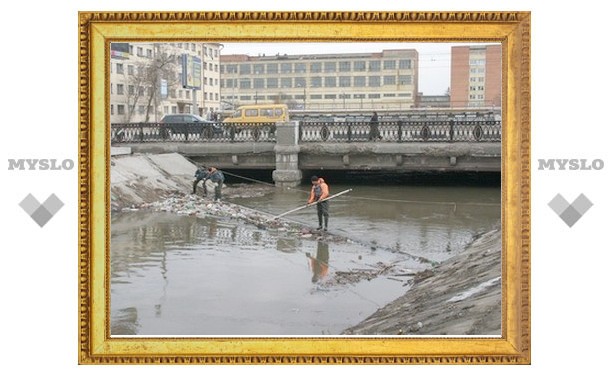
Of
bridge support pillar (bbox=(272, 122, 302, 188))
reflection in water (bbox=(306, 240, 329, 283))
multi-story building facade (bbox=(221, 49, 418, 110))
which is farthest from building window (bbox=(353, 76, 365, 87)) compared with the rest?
bridge support pillar (bbox=(272, 122, 302, 188))

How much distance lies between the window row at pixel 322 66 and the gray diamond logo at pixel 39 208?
6.27 feet

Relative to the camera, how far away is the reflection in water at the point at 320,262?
23.1ft

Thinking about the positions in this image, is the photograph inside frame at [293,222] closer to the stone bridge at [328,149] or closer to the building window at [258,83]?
the building window at [258,83]

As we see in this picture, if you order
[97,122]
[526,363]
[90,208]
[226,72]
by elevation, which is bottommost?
[526,363]

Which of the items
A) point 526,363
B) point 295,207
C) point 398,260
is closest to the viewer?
point 526,363

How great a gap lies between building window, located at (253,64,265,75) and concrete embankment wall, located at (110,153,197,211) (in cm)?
314

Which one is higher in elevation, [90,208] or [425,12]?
[425,12]

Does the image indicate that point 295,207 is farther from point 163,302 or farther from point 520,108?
point 520,108

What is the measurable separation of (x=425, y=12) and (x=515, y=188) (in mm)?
1343

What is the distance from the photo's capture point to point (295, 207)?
1105 centimetres

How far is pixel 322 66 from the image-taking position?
5750 mm

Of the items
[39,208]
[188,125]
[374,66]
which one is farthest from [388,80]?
[188,125]
